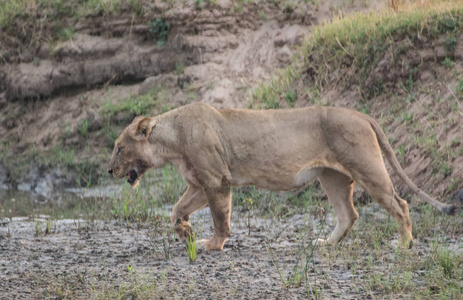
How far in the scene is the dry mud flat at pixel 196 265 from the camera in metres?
5.15

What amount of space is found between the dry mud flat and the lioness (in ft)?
1.32

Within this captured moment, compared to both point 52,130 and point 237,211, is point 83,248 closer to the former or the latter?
point 237,211

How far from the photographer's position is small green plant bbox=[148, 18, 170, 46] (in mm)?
14406

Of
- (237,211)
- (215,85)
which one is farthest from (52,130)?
(237,211)

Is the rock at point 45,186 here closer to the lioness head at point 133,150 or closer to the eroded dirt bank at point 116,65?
the eroded dirt bank at point 116,65

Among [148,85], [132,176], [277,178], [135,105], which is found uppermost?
[277,178]

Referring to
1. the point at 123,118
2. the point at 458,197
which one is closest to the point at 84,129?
the point at 123,118

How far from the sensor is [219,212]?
6680mm

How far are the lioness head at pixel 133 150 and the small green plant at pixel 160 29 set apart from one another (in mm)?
7708

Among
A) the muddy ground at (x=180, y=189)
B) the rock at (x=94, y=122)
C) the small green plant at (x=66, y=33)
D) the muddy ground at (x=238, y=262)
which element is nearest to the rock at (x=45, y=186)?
the muddy ground at (x=180, y=189)

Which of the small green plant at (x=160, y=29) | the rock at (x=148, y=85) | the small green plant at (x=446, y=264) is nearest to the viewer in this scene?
the small green plant at (x=446, y=264)

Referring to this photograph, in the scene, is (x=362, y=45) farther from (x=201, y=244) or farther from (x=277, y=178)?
(x=201, y=244)

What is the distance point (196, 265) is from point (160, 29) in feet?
29.9

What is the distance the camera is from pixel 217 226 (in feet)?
22.0
